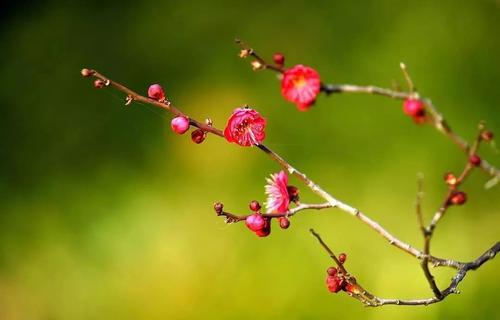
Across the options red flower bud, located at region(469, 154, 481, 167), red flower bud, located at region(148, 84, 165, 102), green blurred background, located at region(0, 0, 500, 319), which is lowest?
red flower bud, located at region(469, 154, 481, 167)

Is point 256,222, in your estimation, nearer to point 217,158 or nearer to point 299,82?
point 299,82

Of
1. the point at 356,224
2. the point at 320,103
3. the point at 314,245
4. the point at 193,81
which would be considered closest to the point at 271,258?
the point at 314,245

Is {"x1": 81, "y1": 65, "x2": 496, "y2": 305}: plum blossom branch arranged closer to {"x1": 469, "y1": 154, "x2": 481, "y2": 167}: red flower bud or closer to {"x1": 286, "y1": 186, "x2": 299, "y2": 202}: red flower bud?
{"x1": 286, "y1": 186, "x2": 299, "y2": 202}: red flower bud

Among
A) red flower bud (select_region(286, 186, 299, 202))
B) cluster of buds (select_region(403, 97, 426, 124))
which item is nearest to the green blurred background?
red flower bud (select_region(286, 186, 299, 202))

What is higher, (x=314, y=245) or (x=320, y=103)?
(x=320, y=103)

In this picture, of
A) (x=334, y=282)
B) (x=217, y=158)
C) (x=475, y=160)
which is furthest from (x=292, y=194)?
(x=217, y=158)

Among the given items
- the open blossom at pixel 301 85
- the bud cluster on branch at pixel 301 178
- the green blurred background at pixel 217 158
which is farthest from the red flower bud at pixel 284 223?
the green blurred background at pixel 217 158

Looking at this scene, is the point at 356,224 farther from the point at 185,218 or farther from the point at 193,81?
the point at 193,81
